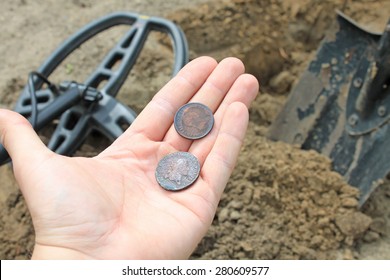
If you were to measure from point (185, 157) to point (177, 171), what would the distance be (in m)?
0.10

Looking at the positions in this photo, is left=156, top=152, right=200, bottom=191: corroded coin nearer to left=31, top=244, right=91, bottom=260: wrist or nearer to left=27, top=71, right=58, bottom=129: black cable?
left=31, top=244, right=91, bottom=260: wrist

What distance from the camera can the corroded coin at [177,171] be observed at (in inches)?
70.2

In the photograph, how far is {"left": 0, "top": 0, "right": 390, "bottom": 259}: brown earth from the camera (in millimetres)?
2359

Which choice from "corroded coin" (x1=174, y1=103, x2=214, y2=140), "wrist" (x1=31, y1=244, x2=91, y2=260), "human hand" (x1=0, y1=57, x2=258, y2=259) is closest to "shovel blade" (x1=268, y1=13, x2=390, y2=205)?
"human hand" (x1=0, y1=57, x2=258, y2=259)

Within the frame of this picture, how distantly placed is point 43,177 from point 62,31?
206 cm

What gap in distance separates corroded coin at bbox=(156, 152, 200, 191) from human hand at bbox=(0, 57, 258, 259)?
0.03 meters

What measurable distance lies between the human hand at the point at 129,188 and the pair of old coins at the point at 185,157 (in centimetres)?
3

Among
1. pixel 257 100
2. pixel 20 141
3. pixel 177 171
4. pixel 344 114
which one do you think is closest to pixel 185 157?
pixel 177 171

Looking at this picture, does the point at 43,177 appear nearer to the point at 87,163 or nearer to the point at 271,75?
the point at 87,163

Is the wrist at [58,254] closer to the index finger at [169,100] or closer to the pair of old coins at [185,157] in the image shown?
the pair of old coins at [185,157]

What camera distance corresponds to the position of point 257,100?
3.21 meters

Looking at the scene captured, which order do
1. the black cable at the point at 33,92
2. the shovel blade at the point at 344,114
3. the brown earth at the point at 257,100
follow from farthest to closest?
the shovel blade at the point at 344,114, the brown earth at the point at 257,100, the black cable at the point at 33,92

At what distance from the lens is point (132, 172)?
5.90ft

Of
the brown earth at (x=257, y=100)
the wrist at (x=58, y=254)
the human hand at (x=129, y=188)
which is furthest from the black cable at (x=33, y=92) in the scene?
the wrist at (x=58, y=254)
